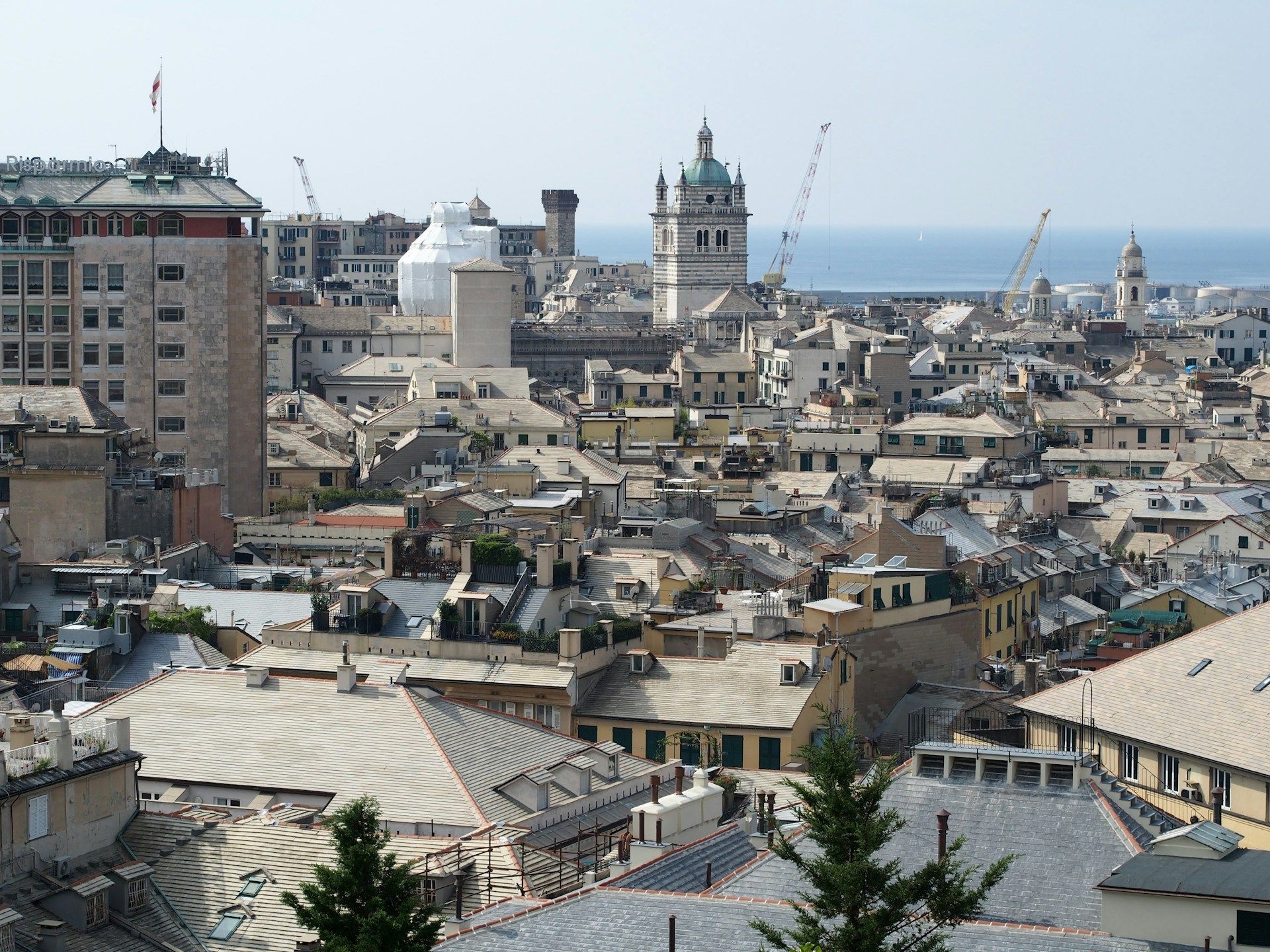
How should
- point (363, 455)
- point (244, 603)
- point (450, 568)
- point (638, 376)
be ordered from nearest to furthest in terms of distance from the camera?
point (450, 568) < point (244, 603) < point (363, 455) < point (638, 376)

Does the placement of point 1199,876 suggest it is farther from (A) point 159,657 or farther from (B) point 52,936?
(A) point 159,657

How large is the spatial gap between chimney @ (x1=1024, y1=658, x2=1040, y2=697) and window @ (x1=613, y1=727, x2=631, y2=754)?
22.3ft

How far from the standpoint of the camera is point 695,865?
1233 inches

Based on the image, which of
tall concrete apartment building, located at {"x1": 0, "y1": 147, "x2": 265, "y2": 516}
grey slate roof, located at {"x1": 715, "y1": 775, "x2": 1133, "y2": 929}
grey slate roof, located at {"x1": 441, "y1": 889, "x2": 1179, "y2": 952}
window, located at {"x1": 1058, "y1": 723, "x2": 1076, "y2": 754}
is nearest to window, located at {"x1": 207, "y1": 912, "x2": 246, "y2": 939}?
grey slate roof, located at {"x1": 441, "y1": 889, "x2": 1179, "y2": 952}

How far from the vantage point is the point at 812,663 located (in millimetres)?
48125

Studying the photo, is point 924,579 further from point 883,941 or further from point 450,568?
point 883,941

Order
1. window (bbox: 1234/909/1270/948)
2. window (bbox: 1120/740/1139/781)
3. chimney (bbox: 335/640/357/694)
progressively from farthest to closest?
chimney (bbox: 335/640/357/694)
window (bbox: 1120/740/1139/781)
window (bbox: 1234/909/1270/948)

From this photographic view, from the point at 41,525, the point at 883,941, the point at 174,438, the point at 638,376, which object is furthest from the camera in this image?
the point at 638,376

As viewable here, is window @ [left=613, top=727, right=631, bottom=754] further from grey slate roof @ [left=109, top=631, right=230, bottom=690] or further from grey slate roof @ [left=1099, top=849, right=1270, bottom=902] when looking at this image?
grey slate roof @ [left=1099, top=849, right=1270, bottom=902]

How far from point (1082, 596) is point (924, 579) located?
1502 cm

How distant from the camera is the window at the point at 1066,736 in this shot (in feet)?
132

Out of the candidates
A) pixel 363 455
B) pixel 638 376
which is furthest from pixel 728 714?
pixel 638 376

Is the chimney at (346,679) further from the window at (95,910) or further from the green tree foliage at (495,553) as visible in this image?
the window at (95,910)

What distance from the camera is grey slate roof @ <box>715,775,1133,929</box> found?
29.7 metres
